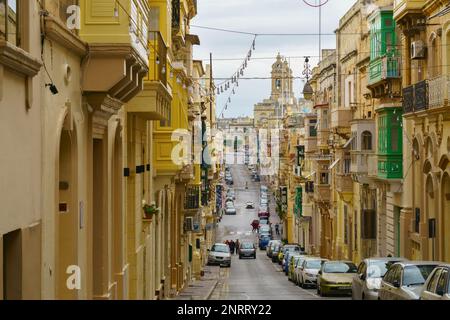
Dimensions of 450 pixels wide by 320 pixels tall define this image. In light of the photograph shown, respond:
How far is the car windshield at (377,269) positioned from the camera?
21453 mm

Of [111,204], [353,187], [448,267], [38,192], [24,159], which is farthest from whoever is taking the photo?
[353,187]

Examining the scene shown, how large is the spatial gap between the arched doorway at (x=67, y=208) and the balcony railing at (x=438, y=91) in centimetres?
1367

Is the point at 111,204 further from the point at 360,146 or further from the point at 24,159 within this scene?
the point at 360,146

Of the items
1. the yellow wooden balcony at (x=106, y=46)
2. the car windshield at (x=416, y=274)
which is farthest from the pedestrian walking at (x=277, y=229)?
the yellow wooden balcony at (x=106, y=46)

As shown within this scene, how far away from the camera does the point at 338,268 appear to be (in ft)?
105

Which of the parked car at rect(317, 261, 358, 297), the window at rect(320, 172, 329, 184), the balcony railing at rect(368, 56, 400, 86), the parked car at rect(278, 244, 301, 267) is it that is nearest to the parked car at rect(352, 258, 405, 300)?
the parked car at rect(317, 261, 358, 297)

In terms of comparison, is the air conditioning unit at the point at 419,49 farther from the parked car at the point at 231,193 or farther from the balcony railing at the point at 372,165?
the parked car at the point at 231,193

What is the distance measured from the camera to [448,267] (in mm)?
14320

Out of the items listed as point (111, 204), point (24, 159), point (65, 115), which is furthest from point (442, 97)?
point (24, 159)

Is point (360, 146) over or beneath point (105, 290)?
over

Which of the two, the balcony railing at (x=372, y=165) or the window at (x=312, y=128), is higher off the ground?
the window at (x=312, y=128)

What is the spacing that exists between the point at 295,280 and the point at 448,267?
94.6ft

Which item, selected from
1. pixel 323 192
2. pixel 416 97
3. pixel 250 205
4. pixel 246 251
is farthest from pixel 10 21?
pixel 250 205

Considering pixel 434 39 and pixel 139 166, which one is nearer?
pixel 139 166
